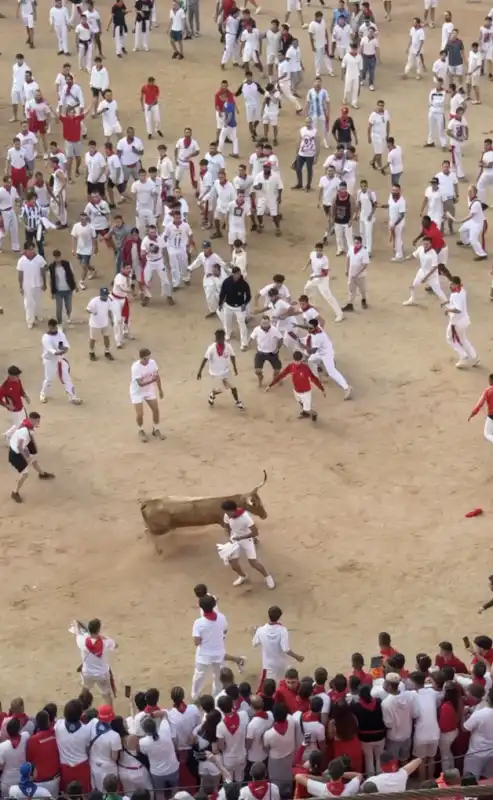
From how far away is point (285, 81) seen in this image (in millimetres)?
29922

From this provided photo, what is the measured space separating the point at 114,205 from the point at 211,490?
984 cm

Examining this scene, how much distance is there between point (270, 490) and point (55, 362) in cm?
408

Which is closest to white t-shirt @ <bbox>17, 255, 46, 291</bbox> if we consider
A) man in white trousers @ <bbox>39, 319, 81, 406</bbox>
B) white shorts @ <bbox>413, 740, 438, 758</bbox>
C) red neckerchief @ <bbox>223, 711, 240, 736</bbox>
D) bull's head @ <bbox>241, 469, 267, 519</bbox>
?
man in white trousers @ <bbox>39, 319, 81, 406</bbox>

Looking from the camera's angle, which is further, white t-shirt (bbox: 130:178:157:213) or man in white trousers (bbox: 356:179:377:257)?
white t-shirt (bbox: 130:178:157:213)

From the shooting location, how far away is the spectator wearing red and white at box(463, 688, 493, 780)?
12391mm

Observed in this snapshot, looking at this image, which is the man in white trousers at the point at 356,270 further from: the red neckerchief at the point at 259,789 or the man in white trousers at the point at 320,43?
the red neckerchief at the point at 259,789

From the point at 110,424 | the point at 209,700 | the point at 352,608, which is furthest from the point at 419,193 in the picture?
the point at 209,700

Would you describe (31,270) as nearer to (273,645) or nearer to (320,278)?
(320,278)

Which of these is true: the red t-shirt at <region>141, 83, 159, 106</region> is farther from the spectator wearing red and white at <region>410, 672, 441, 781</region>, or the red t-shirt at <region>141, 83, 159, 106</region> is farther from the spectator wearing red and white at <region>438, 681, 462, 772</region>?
the spectator wearing red and white at <region>438, 681, 462, 772</region>

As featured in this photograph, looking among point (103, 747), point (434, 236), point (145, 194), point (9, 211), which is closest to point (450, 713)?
point (103, 747)

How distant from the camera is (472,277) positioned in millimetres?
24453

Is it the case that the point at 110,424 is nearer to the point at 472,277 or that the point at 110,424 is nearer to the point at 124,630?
the point at 124,630

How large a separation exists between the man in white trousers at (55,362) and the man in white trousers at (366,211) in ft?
20.9

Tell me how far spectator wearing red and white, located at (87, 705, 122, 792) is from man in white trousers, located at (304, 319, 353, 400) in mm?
9279
